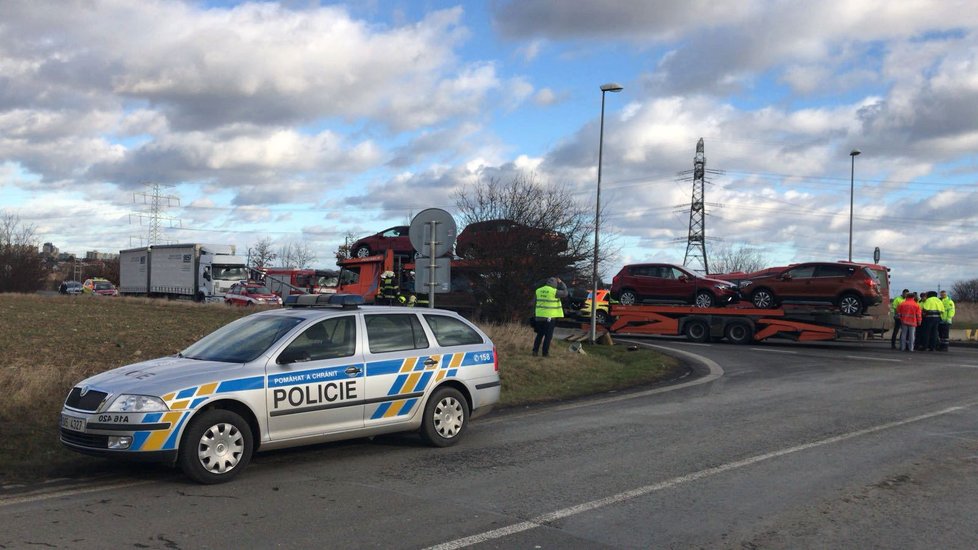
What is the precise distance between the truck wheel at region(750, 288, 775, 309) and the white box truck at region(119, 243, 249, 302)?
86.0 feet

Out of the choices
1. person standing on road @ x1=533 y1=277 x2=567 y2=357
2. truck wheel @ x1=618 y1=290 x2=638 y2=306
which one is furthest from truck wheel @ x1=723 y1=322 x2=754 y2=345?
person standing on road @ x1=533 y1=277 x2=567 y2=357

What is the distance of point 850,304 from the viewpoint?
905 inches

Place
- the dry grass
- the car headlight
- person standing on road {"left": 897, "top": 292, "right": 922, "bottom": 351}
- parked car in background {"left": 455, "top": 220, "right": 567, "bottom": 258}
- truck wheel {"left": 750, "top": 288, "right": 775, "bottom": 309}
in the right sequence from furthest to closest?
the dry grass < truck wheel {"left": 750, "top": 288, "right": 775, "bottom": 309} < parked car in background {"left": 455, "top": 220, "right": 567, "bottom": 258} < person standing on road {"left": 897, "top": 292, "right": 922, "bottom": 351} < the car headlight

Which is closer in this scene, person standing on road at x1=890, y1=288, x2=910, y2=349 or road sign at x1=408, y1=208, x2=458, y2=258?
road sign at x1=408, y1=208, x2=458, y2=258

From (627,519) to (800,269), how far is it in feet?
65.1

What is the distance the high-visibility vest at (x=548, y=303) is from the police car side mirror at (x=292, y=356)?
8.83m

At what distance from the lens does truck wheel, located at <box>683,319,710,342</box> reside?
26.2 m

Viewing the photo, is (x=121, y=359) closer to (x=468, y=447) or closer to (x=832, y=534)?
(x=468, y=447)

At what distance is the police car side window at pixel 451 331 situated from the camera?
29.7 ft

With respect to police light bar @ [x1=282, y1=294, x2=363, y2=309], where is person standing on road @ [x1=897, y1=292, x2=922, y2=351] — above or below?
below

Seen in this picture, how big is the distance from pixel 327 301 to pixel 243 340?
1.09 meters

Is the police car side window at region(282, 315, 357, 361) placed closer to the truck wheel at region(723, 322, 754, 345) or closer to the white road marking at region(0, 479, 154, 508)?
the white road marking at region(0, 479, 154, 508)

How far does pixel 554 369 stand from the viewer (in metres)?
15.2

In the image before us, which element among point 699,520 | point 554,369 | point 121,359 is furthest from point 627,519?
point 554,369
